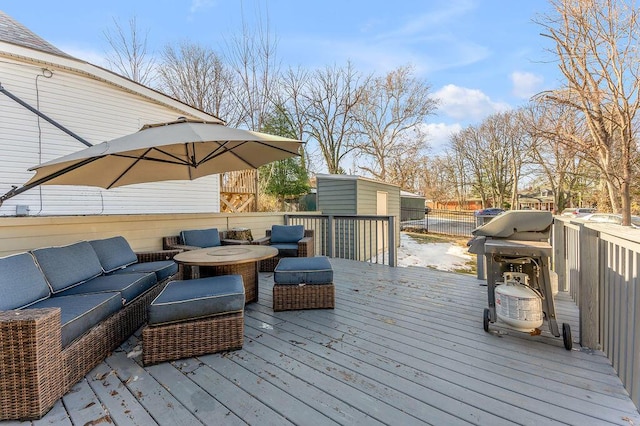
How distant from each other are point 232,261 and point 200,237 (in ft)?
7.72

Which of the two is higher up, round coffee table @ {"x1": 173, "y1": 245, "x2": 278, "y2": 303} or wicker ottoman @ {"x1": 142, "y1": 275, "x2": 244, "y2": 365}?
round coffee table @ {"x1": 173, "y1": 245, "x2": 278, "y2": 303}

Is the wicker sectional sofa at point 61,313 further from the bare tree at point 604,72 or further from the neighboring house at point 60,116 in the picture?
the bare tree at point 604,72

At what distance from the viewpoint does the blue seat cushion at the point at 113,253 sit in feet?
10.2

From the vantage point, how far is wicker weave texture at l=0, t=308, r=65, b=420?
152 centimetres

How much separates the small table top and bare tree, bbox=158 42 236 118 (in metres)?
10.9

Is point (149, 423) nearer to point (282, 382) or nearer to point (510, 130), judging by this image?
point (282, 382)

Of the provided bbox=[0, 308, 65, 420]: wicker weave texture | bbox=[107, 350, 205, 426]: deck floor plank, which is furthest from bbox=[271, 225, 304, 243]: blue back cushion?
bbox=[0, 308, 65, 420]: wicker weave texture

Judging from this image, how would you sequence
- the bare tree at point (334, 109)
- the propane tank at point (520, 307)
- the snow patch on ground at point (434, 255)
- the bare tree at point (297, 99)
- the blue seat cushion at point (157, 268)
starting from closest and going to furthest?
the propane tank at point (520, 307) < the blue seat cushion at point (157, 268) < the snow patch on ground at point (434, 255) < the bare tree at point (297, 99) < the bare tree at point (334, 109)

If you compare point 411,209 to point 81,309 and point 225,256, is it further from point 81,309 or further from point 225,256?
point 81,309

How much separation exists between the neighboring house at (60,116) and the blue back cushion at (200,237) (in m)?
2.63

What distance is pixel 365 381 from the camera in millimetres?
1853

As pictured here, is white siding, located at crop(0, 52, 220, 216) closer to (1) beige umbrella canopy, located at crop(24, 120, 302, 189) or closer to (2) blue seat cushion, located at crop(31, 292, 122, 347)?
(1) beige umbrella canopy, located at crop(24, 120, 302, 189)

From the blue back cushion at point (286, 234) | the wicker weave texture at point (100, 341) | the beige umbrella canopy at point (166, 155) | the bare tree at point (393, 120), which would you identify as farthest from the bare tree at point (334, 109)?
the wicker weave texture at point (100, 341)

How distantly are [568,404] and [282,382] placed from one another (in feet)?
5.54
